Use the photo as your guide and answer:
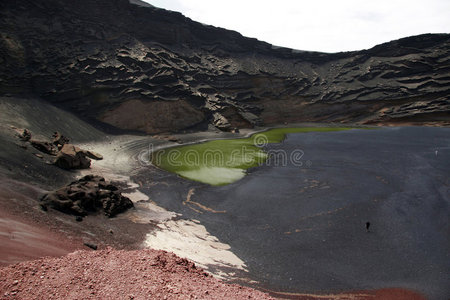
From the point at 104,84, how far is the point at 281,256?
165 feet

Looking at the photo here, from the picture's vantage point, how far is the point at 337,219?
21.2 metres

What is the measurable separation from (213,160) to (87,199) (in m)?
20.6

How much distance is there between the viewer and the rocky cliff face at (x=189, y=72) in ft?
173

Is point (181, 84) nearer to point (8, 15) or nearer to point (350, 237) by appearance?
point (8, 15)

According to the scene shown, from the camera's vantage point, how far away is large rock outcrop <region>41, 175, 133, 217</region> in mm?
17953

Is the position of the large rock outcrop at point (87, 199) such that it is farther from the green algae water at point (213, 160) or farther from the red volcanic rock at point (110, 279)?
the green algae water at point (213, 160)

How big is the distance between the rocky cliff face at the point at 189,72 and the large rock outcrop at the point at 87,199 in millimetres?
34038

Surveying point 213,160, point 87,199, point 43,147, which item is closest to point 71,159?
point 43,147

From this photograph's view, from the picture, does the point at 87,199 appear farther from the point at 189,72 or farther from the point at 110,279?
the point at 189,72

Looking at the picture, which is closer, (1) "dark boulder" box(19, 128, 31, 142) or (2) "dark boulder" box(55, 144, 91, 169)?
(2) "dark boulder" box(55, 144, 91, 169)

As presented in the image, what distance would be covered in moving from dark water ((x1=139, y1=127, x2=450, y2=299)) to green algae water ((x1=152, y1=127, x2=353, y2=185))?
207cm

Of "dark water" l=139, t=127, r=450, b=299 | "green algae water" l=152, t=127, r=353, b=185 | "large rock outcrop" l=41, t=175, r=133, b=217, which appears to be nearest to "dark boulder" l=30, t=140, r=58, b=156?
"large rock outcrop" l=41, t=175, r=133, b=217

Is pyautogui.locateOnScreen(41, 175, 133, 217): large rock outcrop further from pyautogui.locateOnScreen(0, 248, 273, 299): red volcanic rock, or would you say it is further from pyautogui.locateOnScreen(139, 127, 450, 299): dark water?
pyautogui.locateOnScreen(0, 248, 273, 299): red volcanic rock

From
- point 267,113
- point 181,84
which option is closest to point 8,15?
point 181,84
